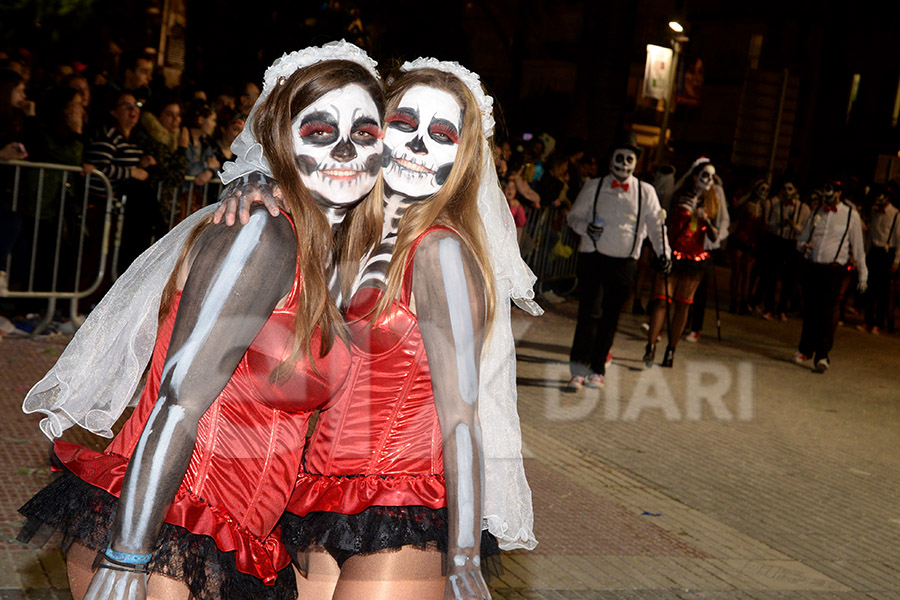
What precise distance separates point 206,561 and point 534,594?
8.11ft

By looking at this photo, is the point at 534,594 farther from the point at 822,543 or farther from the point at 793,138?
the point at 793,138

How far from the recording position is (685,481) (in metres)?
6.51

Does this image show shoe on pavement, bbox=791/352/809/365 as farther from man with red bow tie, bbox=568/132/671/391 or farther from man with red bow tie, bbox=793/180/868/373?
man with red bow tie, bbox=568/132/671/391

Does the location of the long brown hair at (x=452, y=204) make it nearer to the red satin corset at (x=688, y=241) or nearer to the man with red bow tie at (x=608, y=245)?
the man with red bow tie at (x=608, y=245)

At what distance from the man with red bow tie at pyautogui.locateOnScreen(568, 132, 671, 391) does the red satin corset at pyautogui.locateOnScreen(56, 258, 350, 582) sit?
6.34 meters

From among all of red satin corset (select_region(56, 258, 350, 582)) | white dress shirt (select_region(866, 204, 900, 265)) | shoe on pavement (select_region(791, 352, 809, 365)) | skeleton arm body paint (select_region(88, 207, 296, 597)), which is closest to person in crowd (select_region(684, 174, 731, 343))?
shoe on pavement (select_region(791, 352, 809, 365))

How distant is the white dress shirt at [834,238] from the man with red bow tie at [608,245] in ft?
10.6

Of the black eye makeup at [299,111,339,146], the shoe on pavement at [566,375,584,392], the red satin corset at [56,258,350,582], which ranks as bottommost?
the shoe on pavement at [566,375,584,392]

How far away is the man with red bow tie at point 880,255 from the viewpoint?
1473 centimetres

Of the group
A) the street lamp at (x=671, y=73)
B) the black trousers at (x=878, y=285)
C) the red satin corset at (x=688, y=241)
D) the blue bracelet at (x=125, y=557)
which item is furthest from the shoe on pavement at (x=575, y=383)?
the street lamp at (x=671, y=73)

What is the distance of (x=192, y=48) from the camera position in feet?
69.8

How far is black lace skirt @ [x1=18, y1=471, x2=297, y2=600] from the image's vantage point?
7.03 feet

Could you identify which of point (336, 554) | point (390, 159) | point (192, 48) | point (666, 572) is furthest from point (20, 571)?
point (192, 48)

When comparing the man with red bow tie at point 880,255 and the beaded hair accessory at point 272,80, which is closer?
the beaded hair accessory at point 272,80
